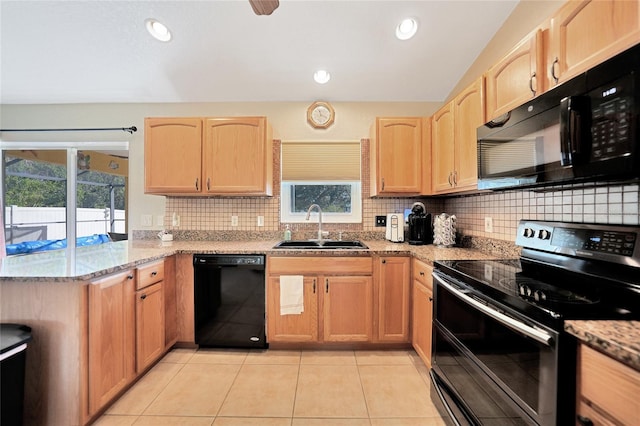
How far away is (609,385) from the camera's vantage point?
68 cm

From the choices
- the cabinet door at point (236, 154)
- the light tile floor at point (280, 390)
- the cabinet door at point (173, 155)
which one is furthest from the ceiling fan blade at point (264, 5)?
the light tile floor at point (280, 390)

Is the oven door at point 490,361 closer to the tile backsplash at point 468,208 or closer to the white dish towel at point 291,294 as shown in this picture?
the tile backsplash at point 468,208

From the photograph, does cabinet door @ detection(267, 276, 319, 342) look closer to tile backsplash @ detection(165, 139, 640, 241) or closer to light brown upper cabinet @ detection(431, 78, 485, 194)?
tile backsplash @ detection(165, 139, 640, 241)

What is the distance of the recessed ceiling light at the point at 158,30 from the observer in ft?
6.79

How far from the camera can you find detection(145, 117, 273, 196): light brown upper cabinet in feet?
8.13

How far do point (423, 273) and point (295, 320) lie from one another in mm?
1085

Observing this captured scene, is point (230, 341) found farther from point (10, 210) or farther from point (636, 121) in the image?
point (10, 210)

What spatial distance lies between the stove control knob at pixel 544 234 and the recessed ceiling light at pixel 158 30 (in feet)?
9.67

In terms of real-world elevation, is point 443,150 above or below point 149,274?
above

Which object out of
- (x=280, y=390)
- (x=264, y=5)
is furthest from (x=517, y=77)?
(x=280, y=390)

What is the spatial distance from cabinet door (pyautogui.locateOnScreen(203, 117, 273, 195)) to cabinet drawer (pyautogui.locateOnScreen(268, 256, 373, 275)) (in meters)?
0.78

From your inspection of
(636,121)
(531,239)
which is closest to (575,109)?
(636,121)

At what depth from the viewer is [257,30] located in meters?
2.12

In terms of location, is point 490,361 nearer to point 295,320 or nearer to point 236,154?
point 295,320
